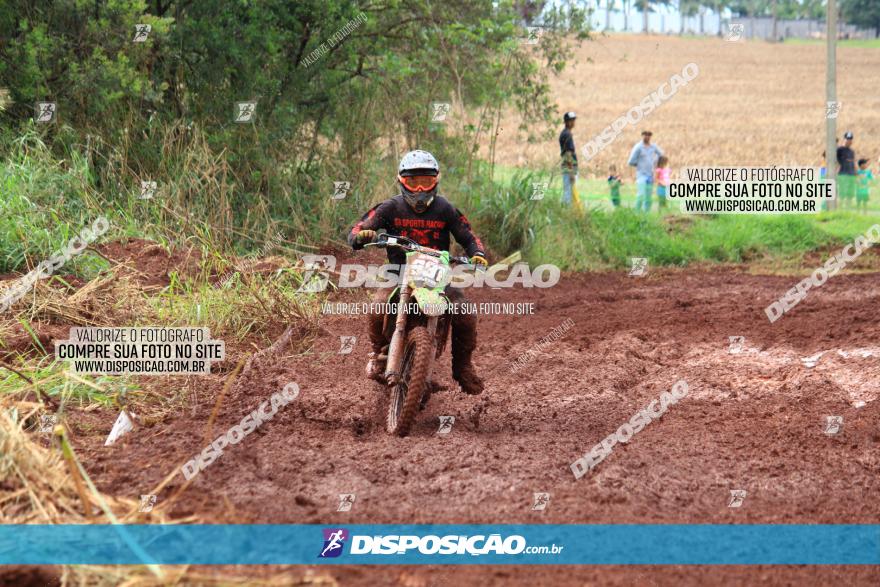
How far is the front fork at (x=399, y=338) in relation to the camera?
25.0 ft

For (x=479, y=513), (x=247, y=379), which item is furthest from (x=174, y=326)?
(x=479, y=513)

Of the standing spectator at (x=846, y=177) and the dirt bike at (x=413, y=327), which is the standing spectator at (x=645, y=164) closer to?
the standing spectator at (x=846, y=177)

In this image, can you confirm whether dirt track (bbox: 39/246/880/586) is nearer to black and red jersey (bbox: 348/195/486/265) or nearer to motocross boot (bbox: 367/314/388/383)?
motocross boot (bbox: 367/314/388/383)

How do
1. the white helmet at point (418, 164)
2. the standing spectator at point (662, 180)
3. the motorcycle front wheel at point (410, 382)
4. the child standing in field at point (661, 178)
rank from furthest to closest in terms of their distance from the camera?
the child standing in field at point (661, 178)
the standing spectator at point (662, 180)
the white helmet at point (418, 164)
the motorcycle front wheel at point (410, 382)

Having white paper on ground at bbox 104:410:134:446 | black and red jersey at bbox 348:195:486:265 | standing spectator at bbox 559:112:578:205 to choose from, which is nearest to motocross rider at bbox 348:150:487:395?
black and red jersey at bbox 348:195:486:265

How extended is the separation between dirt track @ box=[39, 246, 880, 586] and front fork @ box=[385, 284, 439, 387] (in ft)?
1.57

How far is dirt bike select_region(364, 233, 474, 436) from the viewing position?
7.54m

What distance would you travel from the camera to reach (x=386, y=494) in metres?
6.14

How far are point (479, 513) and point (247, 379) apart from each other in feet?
12.3

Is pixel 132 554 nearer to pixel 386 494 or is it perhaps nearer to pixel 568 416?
pixel 386 494

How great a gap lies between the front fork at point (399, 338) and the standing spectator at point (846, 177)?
18.8 meters

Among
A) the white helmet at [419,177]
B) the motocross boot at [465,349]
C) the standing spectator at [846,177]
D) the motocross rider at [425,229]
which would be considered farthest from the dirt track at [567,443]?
the standing spectator at [846,177]

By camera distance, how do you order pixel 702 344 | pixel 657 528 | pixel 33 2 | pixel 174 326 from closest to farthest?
pixel 657 528
pixel 174 326
pixel 702 344
pixel 33 2

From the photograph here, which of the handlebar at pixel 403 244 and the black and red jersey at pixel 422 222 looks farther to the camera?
the black and red jersey at pixel 422 222
